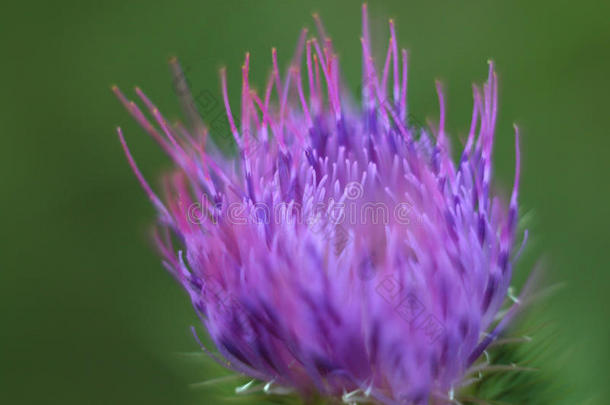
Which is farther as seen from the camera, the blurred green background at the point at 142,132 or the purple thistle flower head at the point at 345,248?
the blurred green background at the point at 142,132

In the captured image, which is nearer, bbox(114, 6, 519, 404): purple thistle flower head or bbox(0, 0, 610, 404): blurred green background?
bbox(114, 6, 519, 404): purple thistle flower head

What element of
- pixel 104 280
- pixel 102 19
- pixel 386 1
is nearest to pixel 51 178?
pixel 104 280

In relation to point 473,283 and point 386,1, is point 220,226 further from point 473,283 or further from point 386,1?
point 386,1

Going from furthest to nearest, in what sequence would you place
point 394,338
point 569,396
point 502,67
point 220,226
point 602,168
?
point 502,67 → point 602,168 → point 569,396 → point 220,226 → point 394,338

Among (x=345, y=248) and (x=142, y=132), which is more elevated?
(x=142, y=132)
